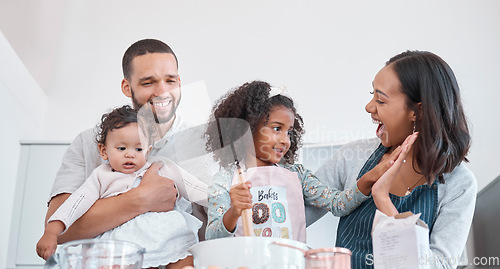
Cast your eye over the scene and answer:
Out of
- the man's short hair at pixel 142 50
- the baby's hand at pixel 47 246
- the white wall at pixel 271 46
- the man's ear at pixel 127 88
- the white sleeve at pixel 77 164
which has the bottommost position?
the baby's hand at pixel 47 246

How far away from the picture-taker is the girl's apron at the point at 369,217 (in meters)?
1.15

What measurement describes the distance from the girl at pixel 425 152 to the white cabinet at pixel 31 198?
1.37m

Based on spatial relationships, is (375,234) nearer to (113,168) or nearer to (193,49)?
(113,168)

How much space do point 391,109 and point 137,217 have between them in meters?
0.55

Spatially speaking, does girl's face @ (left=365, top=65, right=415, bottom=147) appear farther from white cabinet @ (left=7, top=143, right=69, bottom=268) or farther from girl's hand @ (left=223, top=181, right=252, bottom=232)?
white cabinet @ (left=7, top=143, right=69, bottom=268)

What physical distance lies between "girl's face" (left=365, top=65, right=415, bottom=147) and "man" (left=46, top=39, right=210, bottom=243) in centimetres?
41

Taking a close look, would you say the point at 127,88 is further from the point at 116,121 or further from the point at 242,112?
the point at 242,112

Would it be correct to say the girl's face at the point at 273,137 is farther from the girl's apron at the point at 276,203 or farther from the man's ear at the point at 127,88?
the man's ear at the point at 127,88

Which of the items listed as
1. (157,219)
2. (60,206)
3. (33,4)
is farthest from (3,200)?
(157,219)

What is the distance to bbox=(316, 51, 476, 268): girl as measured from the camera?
1153mm

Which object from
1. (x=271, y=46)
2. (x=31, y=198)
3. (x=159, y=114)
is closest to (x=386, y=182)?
(x=159, y=114)

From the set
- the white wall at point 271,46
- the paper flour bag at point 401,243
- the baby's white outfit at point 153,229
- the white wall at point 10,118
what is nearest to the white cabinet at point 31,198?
the white wall at point 10,118

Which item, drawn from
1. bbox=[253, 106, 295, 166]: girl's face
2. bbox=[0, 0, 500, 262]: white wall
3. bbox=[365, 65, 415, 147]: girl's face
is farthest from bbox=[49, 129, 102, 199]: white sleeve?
bbox=[0, 0, 500, 262]: white wall

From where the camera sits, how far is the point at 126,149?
4.48 ft
